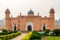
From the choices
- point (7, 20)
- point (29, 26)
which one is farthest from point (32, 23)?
point (7, 20)

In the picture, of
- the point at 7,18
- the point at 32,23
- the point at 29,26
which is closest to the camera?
the point at 32,23

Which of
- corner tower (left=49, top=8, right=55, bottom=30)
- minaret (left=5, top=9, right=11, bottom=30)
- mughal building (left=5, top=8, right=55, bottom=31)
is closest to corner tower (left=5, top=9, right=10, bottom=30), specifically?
minaret (left=5, top=9, right=11, bottom=30)

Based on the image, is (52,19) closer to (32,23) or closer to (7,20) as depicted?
(32,23)

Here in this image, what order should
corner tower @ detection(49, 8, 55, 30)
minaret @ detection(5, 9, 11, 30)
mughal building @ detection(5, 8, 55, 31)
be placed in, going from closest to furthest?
mughal building @ detection(5, 8, 55, 31) < corner tower @ detection(49, 8, 55, 30) < minaret @ detection(5, 9, 11, 30)

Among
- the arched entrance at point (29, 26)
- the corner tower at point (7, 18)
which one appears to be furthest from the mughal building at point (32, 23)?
the corner tower at point (7, 18)

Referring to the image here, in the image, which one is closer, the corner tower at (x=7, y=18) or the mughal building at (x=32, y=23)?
the mughal building at (x=32, y=23)

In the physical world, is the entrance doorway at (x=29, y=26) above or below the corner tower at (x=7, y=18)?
below

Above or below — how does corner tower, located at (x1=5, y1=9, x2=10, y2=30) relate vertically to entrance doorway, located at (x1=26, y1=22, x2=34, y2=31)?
above

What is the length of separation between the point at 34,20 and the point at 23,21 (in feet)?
6.46

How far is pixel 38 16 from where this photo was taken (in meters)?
40.0

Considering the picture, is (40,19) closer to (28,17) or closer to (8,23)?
(28,17)

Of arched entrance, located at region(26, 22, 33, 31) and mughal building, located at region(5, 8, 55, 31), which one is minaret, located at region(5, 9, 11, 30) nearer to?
mughal building, located at region(5, 8, 55, 31)

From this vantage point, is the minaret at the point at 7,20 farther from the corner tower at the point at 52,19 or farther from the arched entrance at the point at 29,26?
the corner tower at the point at 52,19

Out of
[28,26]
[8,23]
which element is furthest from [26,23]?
[8,23]
